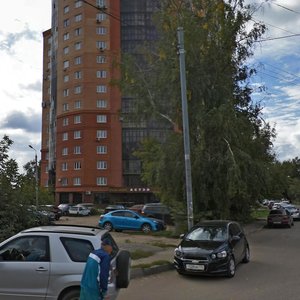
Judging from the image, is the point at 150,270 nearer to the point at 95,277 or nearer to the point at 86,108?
the point at 95,277

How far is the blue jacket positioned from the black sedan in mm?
6709

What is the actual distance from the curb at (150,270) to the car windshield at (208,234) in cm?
124

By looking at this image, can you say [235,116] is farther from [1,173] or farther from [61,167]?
[61,167]

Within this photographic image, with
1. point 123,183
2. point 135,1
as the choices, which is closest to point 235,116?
point 123,183

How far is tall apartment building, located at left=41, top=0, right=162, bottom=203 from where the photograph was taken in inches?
3073

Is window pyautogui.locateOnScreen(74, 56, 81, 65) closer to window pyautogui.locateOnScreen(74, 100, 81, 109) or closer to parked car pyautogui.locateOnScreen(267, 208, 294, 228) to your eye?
window pyautogui.locateOnScreen(74, 100, 81, 109)

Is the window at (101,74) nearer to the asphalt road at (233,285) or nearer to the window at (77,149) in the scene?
the window at (77,149)

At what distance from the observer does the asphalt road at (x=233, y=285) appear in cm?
1016

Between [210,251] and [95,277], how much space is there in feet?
23.1

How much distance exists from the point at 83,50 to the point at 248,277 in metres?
72.6

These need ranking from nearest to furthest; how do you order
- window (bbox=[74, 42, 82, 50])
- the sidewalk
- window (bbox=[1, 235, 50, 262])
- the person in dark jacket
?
the person in dark jacket → window (bbox=[1, 235, 50, 262]) → the sidewalk → window (bbox=[74, 42, 82, 50])

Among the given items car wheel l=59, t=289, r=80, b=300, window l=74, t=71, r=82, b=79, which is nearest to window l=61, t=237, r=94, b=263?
car wheel l=59, t=289, r=80, b=300

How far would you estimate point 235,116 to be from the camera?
88.9ft

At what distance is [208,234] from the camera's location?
556 inches
